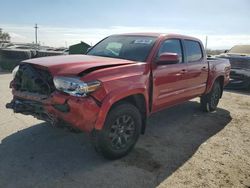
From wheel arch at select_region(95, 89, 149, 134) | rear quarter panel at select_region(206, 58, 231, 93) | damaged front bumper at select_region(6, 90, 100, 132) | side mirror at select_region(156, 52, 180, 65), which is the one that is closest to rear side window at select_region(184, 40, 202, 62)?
rear quarter panel at select_region(206, 58, 231, 93)

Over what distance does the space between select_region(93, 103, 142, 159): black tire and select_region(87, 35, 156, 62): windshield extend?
3.28ft

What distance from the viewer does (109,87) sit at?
4008 mm

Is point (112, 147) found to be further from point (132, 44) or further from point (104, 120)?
point (132, 44)

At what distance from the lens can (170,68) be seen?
535 cm

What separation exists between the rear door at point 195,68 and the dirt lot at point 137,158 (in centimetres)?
78

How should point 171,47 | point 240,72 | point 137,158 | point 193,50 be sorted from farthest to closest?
point 240,72
point 193,50
point 171,47
point 137,158

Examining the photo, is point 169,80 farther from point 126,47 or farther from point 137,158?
point 137,158

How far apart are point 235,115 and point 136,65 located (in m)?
4.07

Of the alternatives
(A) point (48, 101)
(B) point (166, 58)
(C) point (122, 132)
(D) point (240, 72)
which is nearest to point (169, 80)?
(B) point (166, 58)

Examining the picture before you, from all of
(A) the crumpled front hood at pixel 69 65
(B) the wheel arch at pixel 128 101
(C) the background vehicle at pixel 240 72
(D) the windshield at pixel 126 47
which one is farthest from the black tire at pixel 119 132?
(C) the background vehicle at pixel 240 72

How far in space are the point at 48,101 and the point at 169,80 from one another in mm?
2277

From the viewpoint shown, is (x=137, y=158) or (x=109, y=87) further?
(x=137, y=158)

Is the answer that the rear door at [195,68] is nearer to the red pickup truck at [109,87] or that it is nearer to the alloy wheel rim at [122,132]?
the red pickup truck at [109,87]

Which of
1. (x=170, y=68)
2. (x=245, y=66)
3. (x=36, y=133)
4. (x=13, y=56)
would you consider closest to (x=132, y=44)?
(x=170, y=68)
